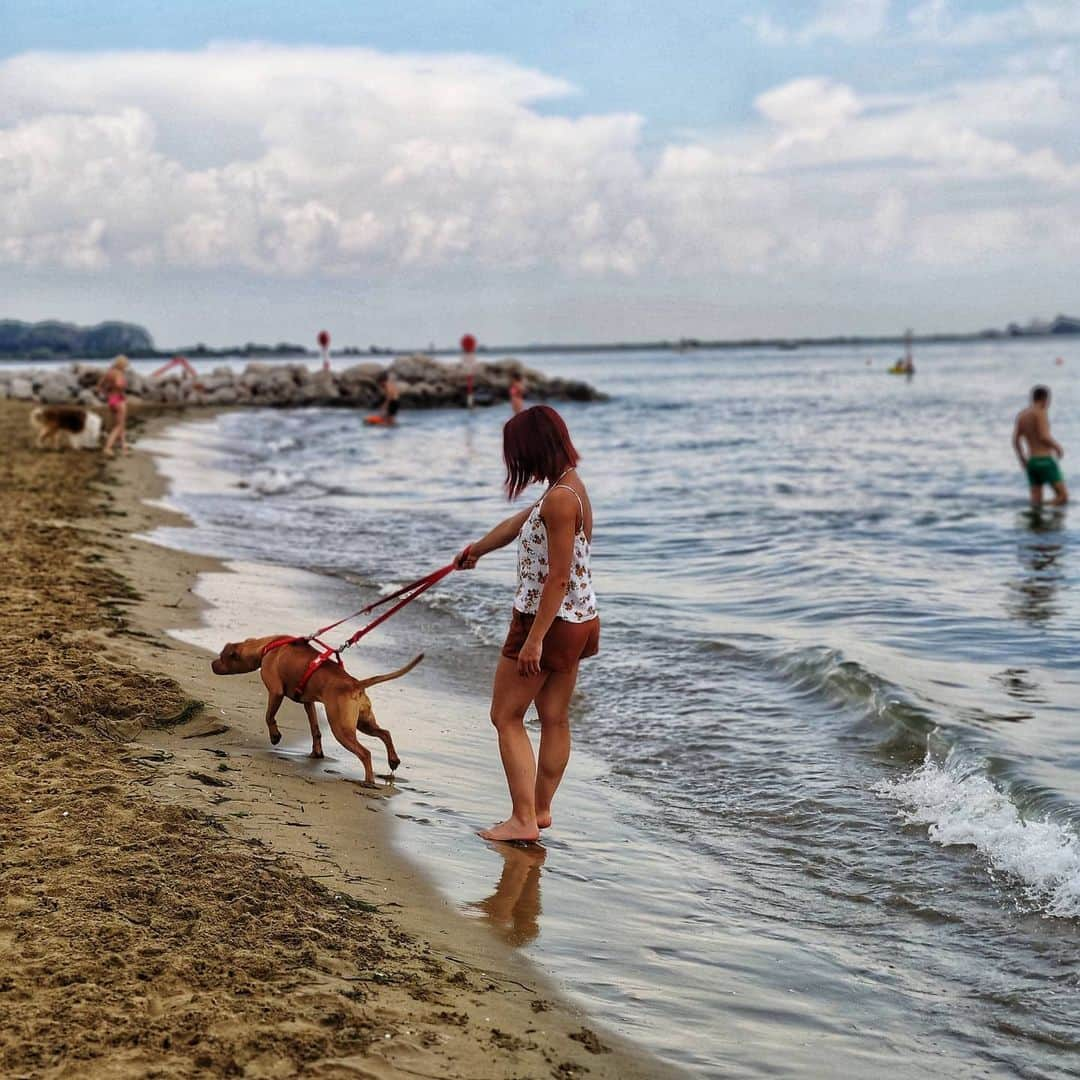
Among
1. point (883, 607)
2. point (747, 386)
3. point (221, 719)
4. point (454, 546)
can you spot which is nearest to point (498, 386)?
point (747, 386)

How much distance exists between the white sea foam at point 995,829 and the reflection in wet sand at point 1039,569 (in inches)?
182

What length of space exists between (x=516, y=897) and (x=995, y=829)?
8.05 ft

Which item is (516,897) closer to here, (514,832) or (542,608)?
(514,832)

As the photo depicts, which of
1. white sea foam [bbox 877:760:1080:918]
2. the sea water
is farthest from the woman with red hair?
white sea foam [bbox 877:760:1080:918]

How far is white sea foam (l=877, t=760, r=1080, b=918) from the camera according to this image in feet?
16.5

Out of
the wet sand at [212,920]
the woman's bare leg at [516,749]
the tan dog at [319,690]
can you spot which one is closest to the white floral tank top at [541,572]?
the woman's bare leg at [516,749]

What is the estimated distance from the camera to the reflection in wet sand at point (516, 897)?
166 inches

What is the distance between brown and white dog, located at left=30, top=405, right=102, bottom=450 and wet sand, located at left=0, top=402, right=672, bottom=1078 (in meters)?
15.8

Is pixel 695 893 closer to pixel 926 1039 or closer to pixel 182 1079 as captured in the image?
pixel 926 1039

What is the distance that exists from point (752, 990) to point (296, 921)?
1.48m

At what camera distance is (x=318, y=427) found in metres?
39.5

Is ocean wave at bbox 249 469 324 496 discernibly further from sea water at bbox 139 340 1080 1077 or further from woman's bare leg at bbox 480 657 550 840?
woman's bare leg at bbox 480 657 550 840

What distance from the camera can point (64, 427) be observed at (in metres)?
21.2

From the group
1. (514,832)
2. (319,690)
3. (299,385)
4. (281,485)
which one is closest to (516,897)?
(514,832)
